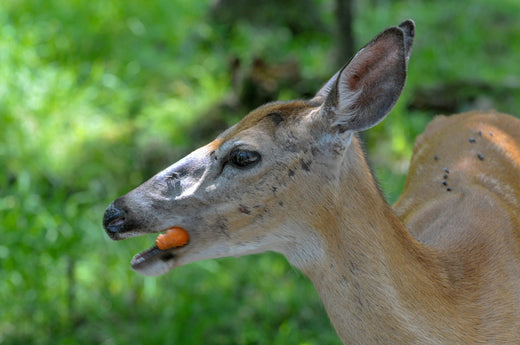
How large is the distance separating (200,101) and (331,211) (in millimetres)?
4286

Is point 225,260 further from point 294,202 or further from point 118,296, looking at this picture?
point 294,202

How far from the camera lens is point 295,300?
4215 mm

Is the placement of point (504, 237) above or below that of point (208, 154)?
below

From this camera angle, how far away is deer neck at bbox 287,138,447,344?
226 cm

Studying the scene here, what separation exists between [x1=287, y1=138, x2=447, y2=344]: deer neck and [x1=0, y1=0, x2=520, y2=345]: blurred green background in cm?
85

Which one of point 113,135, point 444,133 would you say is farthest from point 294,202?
point 113,135

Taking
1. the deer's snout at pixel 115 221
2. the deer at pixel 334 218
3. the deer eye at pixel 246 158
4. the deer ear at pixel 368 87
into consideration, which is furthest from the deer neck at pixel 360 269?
the deer's snout at pixel 115 221

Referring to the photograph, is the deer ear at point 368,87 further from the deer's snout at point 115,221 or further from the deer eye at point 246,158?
the deer's snout at point 115,221

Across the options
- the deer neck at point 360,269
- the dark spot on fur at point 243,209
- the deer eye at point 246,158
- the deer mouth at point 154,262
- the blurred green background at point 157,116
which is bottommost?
the deer neck at point 360,269

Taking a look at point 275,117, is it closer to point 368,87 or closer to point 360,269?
point 368,87

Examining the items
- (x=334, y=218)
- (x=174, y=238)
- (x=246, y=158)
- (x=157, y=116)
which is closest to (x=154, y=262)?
(x=174, y=238)

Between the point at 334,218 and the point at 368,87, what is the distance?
1.54ft


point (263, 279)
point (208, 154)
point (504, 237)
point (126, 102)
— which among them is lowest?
point (504, 237)

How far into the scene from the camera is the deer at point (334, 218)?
89.3 inches
